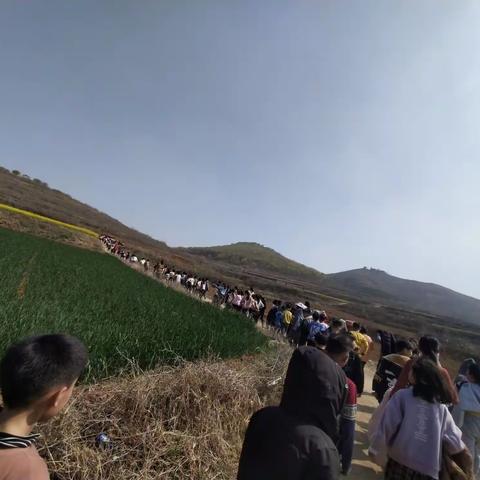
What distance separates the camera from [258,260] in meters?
129

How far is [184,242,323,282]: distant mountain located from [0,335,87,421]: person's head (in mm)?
111749

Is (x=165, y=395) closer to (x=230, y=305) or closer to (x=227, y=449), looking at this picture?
(x=227, y=449)

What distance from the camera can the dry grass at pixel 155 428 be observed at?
10.8 feet

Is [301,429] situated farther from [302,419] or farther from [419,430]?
[419,430]

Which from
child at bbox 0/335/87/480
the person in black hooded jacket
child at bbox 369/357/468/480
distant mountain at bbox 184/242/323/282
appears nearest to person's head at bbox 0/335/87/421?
child at bbox 0/335/87/480

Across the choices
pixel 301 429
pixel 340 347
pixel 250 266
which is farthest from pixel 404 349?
pixel 250 266

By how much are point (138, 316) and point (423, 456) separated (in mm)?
6948

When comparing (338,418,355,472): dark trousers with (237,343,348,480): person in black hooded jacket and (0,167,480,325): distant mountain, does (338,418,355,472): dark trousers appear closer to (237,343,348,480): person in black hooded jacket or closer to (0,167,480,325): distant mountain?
(237,343,348,480): person in black hooded jacket

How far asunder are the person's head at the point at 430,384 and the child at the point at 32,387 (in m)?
2.77

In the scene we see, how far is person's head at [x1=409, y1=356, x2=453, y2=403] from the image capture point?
3057mm

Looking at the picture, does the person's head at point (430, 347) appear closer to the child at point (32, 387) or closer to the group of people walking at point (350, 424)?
the group of people walking at point (350, 424)

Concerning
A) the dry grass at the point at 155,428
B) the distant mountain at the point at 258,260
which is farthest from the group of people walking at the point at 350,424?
the distant mountain at the point at 258,260

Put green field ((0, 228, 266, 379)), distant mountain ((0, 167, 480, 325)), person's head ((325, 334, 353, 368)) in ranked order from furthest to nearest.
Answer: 1. distant mountain ((0, 167, 480, 325))
2. green field ((0, 228, 266, 379))
3. person's head ((325, 334, 353, 368))

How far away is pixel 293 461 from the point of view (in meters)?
1.88
